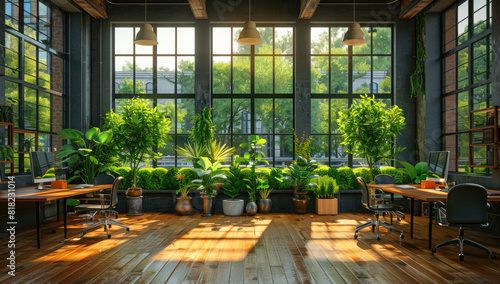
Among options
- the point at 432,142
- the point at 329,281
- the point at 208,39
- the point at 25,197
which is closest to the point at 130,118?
the point at 208,39

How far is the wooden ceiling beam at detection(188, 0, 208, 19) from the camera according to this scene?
826 centimetres

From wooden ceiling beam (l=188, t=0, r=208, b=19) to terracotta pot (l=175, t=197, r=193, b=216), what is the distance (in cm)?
415

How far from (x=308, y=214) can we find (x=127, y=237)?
3967 millimetres

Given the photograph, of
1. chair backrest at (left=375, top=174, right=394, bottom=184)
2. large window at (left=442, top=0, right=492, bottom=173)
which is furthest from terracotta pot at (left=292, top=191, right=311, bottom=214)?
large window at (left=442, top=0, right=492, bottom=173)

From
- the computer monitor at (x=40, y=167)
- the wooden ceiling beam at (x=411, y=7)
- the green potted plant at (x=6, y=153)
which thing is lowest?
the computer monitor at (x=40, y=167)

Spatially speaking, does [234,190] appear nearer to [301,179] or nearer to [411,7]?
[301,179]

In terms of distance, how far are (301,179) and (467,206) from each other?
3.92 meters

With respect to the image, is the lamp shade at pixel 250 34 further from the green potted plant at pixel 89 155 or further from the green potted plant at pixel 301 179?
the green potted plant at pixel 89 155

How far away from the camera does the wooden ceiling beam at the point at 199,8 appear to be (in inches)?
325

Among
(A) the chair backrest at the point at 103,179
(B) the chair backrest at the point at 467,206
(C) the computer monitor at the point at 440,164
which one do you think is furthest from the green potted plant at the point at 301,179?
(B) the chair backrest at the point at 467,206

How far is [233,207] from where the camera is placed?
804 centimetres

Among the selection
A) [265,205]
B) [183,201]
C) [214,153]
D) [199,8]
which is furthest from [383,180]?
[199,8]

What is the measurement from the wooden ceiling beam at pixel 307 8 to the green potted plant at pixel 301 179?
3.31m

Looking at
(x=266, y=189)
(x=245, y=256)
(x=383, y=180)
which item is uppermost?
(x=383, y=180)
